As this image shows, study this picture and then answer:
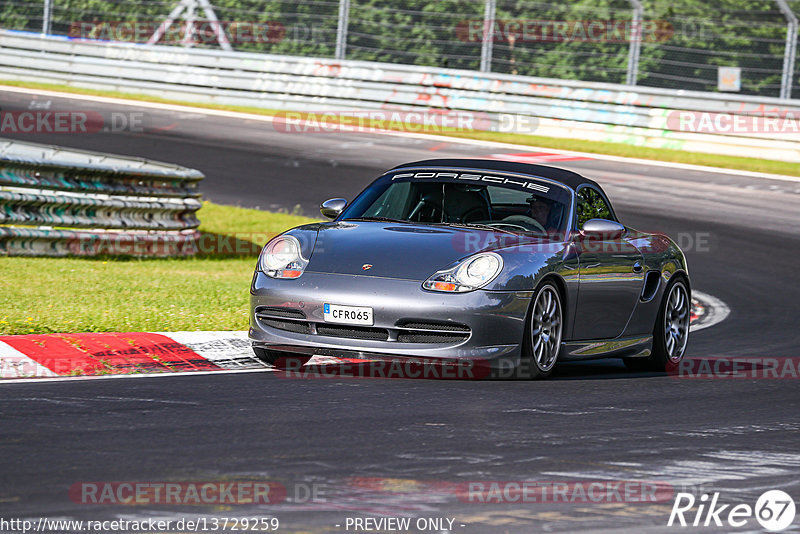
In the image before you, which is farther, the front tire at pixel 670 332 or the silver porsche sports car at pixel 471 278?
the front tire at pixel 670 332

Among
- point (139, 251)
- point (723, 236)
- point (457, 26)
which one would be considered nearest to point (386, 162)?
point (457, 26)

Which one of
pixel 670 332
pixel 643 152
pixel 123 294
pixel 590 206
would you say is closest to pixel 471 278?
pixel 590 206

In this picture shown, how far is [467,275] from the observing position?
7.70 metres

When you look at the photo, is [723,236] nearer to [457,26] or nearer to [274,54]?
[457,26]

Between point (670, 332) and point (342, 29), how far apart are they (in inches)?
668

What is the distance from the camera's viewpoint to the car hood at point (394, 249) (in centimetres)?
774

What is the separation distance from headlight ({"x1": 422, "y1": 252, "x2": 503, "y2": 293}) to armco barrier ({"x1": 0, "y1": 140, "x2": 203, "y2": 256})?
5652 mm

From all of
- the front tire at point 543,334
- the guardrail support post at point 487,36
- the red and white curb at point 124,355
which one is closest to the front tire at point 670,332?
the front tire at point 543,334

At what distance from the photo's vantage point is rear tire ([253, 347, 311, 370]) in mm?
8188

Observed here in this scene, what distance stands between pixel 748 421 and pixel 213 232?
931 cm

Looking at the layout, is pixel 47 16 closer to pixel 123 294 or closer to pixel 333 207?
pixel 123 294

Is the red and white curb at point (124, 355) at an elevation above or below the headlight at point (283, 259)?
below

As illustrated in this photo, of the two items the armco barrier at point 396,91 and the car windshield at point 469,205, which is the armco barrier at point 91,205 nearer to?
the car windshield at point 469,205

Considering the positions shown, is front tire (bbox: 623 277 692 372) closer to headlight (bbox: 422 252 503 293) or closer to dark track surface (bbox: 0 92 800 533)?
dark track surface (bbox: 0 92 800 533)
